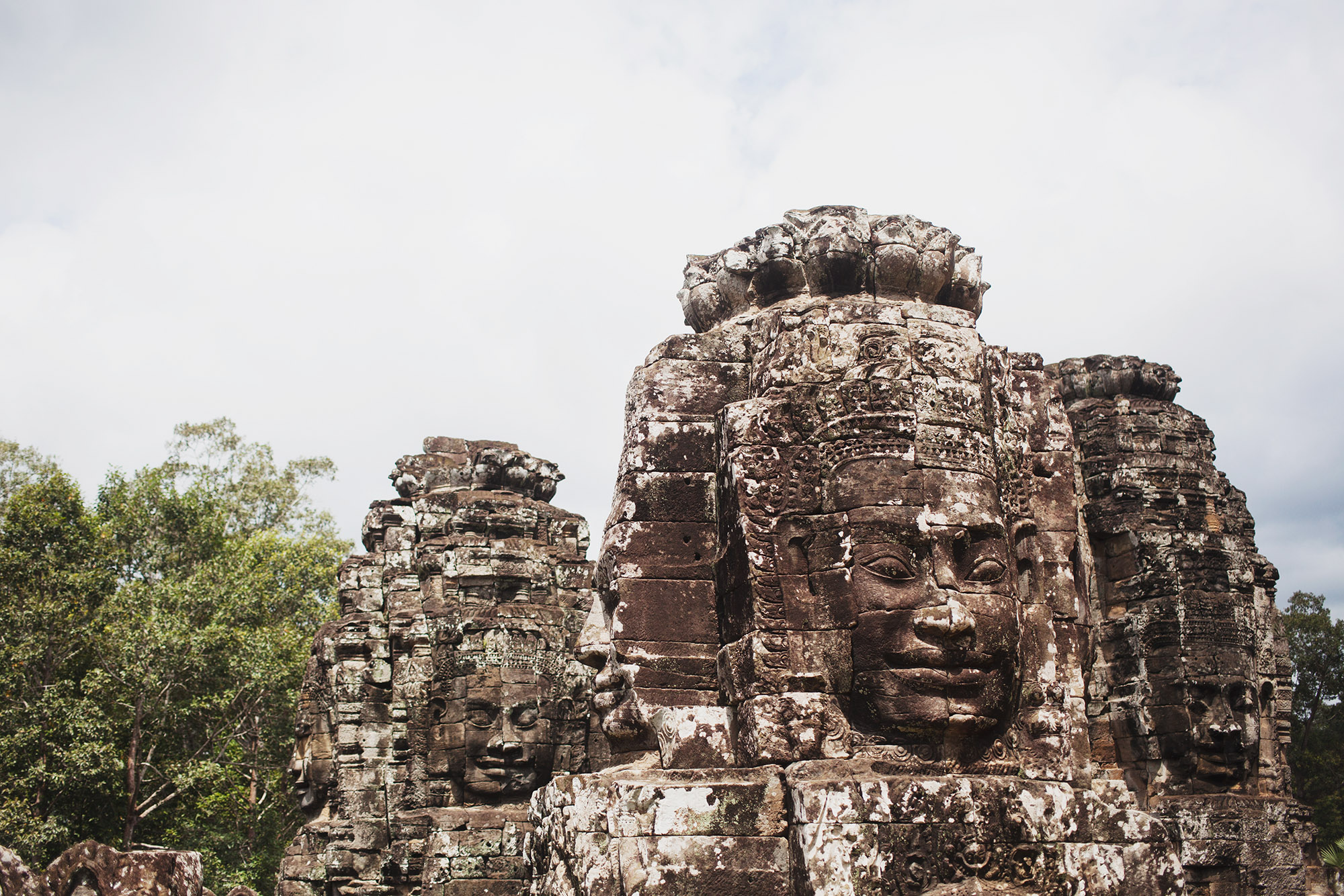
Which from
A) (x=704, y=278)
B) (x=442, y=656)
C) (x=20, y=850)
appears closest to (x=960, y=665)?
(x=704, y=278)

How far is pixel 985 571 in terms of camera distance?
15.3ft

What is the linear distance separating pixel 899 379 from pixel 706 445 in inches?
39.7

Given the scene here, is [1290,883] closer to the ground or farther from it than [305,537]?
closer to the ground

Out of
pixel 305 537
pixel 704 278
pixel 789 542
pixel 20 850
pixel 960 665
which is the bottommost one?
pixel 20 850

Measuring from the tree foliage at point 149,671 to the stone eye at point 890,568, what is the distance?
60.6ft

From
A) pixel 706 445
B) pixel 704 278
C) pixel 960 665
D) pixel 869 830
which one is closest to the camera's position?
pixel 869 830

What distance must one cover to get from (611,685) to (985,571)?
170 centimetres

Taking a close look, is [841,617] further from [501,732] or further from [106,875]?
[501,732]

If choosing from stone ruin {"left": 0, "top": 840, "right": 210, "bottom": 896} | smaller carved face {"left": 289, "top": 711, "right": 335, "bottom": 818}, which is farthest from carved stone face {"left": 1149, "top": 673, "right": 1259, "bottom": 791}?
smaller carved face {"left": 289, "top": 711, "right": 335, "bottom": 818}

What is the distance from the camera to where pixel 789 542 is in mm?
4750

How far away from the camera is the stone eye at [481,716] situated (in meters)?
12.1

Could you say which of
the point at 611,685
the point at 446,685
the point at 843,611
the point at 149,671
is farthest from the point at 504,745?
the point at 149,671

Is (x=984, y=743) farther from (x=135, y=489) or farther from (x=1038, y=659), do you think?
(x=135, y=489)

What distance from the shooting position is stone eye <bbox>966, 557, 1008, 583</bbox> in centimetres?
465
